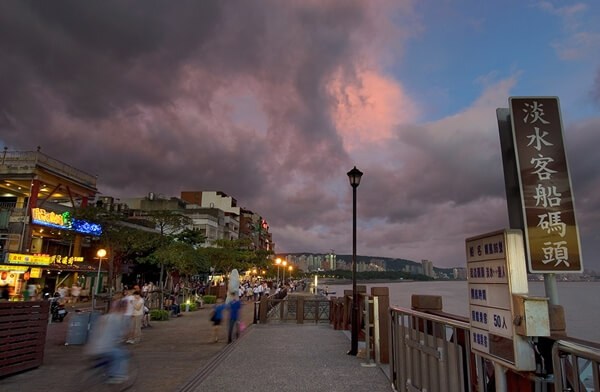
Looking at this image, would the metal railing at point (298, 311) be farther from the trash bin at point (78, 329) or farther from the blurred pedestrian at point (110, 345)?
the blurred pedestrian at point (110, 345)

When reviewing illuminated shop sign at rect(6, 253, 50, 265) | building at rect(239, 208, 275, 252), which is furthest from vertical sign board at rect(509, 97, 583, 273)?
building at rect(239, 208, 275, 252)

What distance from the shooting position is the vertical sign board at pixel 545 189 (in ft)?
11.1

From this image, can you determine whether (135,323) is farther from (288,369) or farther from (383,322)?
(383,322)

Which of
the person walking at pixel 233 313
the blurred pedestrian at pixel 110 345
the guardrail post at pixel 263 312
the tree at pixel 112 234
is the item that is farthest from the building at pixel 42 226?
the blurred pedestrian at pixel 110 345

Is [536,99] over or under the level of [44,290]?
over

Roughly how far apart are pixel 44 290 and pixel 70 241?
20.7 ft

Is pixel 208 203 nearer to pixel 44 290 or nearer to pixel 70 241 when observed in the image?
pixel 70 241

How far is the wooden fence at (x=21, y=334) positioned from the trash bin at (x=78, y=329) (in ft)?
9.88

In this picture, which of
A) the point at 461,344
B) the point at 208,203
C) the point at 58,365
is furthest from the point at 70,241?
the point at 208,203

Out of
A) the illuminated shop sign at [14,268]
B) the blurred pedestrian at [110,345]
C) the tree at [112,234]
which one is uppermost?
the tree at [112,234]

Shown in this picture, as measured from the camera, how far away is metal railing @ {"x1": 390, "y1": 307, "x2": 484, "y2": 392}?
3.80 metres

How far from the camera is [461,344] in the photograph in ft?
13.1

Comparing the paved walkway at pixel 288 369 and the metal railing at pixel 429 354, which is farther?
the paved walkway at pixel 288 369

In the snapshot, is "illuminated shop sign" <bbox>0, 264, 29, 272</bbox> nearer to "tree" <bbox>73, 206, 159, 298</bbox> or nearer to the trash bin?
"tree" <bbox>73, 206, 159, 298</bbox>
